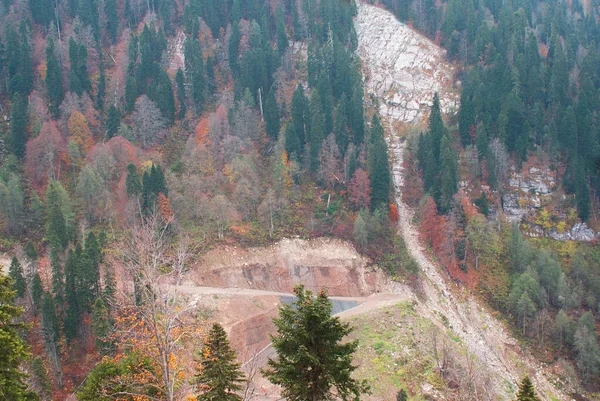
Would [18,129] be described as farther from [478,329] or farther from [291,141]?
[478,329]

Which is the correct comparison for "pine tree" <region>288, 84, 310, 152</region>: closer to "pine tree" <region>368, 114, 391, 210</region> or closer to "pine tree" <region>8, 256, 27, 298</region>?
"pine tree" <region>368, 114, 391, 210</region>

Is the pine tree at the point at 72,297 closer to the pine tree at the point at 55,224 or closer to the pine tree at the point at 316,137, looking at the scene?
the pine tree at the point at 55,224

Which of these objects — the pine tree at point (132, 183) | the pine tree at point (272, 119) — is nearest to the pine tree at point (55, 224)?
the pine tree at point (132, 183)

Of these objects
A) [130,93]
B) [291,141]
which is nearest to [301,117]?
[291,141]

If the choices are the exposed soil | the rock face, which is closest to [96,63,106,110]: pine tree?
the exposed soil

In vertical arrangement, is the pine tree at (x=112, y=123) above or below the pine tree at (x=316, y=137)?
above

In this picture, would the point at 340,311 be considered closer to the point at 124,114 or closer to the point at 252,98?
the point at 252,98

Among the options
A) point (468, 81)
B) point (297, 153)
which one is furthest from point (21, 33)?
point (468, 81)
